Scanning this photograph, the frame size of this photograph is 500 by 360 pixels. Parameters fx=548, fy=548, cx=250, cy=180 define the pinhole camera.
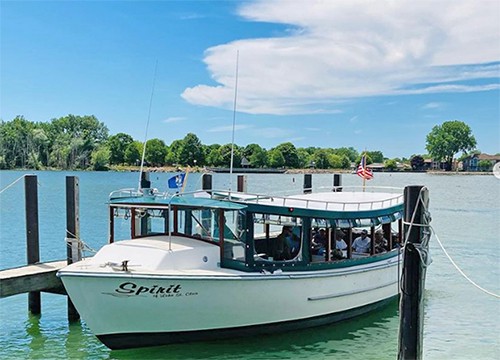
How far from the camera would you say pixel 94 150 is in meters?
141

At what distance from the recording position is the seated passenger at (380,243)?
14670 millimetres

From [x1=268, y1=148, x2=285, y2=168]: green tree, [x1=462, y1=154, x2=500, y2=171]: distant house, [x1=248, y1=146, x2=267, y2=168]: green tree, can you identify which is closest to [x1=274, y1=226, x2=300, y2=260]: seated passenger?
[x1=248, y1=146, x2=267, y2=168]: green tree

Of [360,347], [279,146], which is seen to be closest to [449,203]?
[360,347]

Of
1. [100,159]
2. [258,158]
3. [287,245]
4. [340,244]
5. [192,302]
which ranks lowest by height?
[192,302]

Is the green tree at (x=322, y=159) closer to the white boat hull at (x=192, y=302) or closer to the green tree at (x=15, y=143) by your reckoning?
the green tree at (x=15, y=143)

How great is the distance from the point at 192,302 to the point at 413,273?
171 inches

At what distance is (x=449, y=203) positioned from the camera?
186 ft

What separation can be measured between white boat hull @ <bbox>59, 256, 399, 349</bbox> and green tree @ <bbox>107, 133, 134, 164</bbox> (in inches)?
5398

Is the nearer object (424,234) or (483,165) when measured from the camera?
(424,234)

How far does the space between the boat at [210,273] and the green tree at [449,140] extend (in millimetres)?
183899

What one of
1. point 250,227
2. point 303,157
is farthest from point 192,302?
point 303,157

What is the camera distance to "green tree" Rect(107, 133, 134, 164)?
145m

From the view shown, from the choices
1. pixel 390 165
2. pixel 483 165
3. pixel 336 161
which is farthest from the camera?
pixel 390 165

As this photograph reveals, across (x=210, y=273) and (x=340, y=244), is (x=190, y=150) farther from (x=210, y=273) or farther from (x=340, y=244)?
(x=210, y=273)
